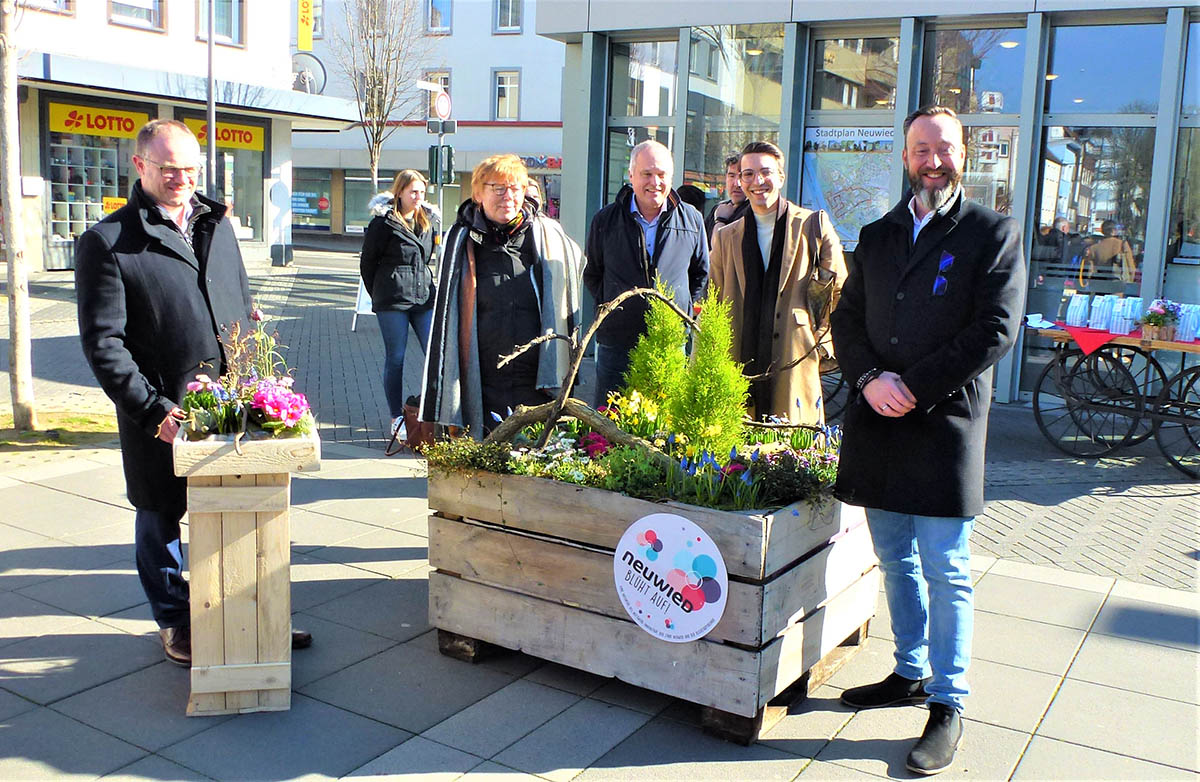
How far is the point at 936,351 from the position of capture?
11.2 feet

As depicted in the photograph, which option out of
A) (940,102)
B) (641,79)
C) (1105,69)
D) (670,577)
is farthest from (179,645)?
(641,79)

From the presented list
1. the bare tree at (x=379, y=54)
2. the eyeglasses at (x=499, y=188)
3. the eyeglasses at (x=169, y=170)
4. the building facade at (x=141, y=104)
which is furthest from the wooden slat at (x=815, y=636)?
the bare tree at (x=379, y=54)

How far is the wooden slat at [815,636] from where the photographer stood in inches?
139

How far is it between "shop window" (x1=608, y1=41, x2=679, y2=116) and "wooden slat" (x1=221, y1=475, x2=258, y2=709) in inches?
361

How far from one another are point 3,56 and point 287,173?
19189 mm

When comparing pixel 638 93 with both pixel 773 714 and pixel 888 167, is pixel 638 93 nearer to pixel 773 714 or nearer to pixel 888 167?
pixel 888 167

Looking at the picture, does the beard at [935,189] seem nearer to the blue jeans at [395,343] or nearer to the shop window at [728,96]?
the blue jeans at [395,343]

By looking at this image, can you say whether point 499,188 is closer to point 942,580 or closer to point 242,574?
point 242,574

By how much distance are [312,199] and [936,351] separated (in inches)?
1682

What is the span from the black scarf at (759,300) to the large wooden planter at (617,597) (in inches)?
39.6

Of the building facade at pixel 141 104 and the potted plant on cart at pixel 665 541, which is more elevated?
the building facade at pixel 141 104

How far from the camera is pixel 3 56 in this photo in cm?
764

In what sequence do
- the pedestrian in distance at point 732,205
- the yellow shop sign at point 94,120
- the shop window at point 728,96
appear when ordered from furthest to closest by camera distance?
the yellow shop sign at point 94,120, the shop window at point 728,96, the pedestrian in distance at point 732,205

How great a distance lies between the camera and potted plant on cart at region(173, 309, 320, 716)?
11.6ft
